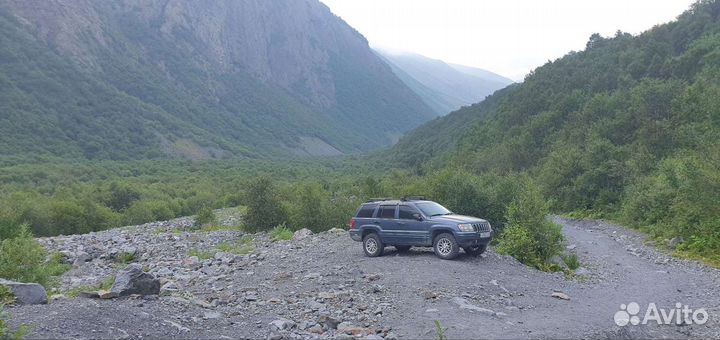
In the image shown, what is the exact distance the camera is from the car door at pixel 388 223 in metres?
18.3

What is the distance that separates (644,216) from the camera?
29766 millimetres

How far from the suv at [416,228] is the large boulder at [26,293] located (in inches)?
380

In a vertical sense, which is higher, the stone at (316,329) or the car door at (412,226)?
the car door at (412,226)

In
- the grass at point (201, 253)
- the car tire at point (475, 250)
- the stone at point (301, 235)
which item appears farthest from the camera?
the stone at point (301, 235)

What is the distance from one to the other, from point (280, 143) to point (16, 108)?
87.7 meters

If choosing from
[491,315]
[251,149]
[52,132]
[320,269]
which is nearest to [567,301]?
[491,315]

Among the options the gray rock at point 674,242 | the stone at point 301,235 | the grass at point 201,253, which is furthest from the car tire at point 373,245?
the gray rock at point 674,242

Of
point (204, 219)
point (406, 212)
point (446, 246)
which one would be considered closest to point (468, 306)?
point (446, 246)

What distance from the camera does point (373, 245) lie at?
61.4 ft

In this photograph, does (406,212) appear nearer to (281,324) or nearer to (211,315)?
(281,324)

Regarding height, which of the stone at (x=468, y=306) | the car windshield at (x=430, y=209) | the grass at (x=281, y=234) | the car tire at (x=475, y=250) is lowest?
the grass at (x=281, y=234)

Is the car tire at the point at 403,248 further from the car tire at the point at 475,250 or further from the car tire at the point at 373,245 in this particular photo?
the car tire at the point at 475,250

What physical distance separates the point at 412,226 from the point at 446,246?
1.29 m

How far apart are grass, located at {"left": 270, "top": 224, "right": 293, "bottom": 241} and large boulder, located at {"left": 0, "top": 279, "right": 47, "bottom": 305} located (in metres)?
15.9
